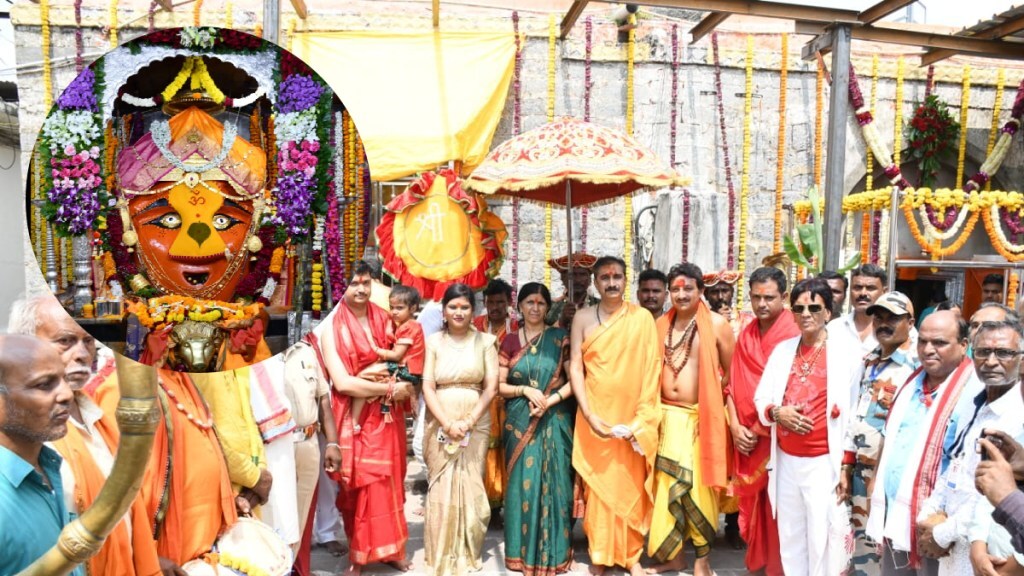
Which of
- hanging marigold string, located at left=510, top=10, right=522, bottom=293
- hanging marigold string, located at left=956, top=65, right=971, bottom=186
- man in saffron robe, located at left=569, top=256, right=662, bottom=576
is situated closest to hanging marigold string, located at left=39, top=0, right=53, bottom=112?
hanging marigold string, located at left=510, top=10, right=522, bottom=293

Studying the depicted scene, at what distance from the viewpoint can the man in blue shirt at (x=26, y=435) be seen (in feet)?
4.89

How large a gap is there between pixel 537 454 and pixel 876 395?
1769mm

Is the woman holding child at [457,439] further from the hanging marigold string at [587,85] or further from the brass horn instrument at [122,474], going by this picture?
the hanging marigold string at [587,85]

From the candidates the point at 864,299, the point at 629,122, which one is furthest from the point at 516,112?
the point at 864,299

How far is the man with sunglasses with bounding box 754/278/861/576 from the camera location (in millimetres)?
3562

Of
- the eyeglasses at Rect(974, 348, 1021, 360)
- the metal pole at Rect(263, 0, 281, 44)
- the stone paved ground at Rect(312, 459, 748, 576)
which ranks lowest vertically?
the stone paved ground at Rect(312, 459, 748, 576)

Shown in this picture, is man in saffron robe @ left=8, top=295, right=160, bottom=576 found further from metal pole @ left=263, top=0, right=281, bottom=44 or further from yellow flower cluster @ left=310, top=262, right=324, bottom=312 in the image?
metal pole @ left=263, top=0, right=281, bottom=44

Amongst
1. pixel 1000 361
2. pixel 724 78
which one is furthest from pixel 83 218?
pixel 724 78

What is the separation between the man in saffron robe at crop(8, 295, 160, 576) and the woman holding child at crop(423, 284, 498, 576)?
1.83 m

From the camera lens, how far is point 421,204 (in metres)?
5.71

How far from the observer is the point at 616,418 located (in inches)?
159

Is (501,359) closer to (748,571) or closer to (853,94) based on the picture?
(748,571)

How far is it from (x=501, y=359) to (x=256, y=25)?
576 cm

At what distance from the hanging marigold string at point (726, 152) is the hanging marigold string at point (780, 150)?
523 millimetres
